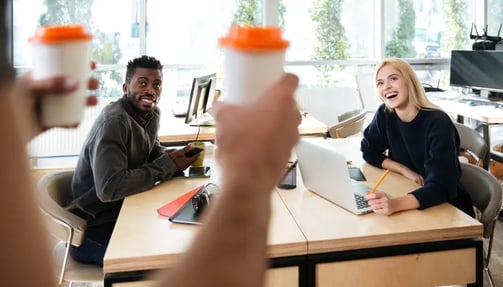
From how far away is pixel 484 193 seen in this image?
2135 mm

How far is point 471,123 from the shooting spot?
213 inches

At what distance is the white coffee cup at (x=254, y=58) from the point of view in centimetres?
56

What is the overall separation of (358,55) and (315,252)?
4.84 m

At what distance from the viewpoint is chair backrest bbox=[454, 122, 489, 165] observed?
266cm

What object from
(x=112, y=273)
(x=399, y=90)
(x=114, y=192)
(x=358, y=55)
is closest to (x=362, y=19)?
(x=358, y=55)

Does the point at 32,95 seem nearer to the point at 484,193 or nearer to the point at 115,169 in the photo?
the point at 115,169

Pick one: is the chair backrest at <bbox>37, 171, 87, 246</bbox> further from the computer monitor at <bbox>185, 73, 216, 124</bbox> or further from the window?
the window

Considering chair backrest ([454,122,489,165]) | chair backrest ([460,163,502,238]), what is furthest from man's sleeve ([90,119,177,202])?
chair backrest ([454,122,489,165])

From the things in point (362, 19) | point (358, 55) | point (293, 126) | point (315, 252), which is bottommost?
point (315, 252)

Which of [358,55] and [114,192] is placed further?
[358,55]

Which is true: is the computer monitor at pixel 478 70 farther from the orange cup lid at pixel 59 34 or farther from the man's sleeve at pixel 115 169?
the orange cup lid at pixel 59 34

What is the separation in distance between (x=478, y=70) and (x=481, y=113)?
116 centimetres

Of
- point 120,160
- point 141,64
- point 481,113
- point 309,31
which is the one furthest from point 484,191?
point 309,31

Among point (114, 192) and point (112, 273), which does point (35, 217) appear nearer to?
point (112, 273)
